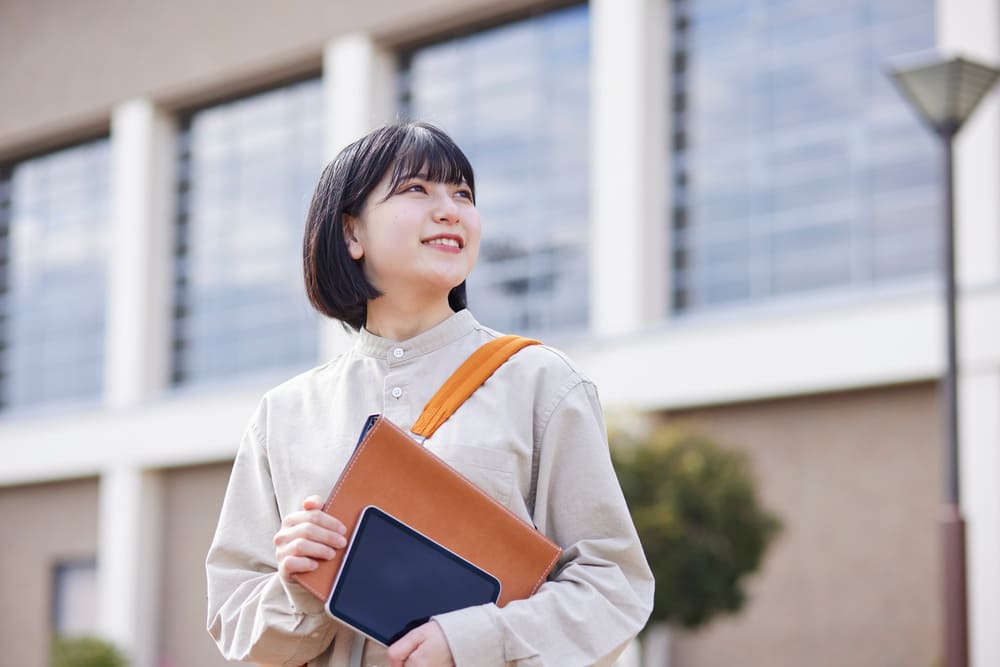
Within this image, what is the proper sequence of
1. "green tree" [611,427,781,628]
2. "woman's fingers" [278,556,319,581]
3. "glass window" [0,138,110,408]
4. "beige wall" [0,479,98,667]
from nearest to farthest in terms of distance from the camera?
"woman's fingers" [278,556,319,581] → "green tree" [611,427,781,628] → "beige wall" [0,479,98,667] → "glass window" [0,138,110,408]

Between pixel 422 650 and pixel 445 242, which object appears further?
pixel 445 242

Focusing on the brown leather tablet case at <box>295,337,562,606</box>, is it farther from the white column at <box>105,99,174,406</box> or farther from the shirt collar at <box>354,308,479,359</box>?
the white column at <box>105,99,174,406</box>

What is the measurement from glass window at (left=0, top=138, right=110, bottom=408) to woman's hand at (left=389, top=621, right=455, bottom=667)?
24104mm

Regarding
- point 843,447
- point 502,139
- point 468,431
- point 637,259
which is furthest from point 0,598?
point 468,431

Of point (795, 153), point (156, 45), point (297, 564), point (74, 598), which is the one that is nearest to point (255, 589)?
point (297, 564)

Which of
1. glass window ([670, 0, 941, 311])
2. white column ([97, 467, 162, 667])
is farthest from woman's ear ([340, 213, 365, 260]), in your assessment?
white column ([97, 467, 162, 667])

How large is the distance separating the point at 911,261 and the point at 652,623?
5500 millimetres

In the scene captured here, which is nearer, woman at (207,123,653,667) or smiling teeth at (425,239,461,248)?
woman at (207,123,653,667)

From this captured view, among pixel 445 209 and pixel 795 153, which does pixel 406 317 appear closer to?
pixel 445 209

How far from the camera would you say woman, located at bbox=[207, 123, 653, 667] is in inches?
88.4

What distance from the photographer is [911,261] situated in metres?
16.2

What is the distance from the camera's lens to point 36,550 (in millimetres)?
25656

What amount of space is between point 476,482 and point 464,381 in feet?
0.59

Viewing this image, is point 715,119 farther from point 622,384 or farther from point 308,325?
point 308,325
